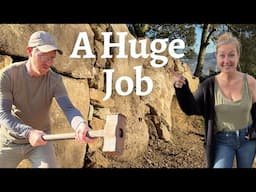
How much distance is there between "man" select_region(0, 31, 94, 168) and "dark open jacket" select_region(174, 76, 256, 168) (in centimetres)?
80

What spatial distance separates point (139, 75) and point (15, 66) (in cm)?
94

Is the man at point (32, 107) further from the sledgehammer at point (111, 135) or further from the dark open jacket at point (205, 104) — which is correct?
the dark open jacket at point (205, 104)

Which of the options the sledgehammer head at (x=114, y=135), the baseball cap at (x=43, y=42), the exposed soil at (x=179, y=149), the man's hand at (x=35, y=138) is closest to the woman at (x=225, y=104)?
the exposed soil at (x=179, y=149)

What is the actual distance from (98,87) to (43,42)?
2.51 ft

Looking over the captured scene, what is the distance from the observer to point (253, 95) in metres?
3.92

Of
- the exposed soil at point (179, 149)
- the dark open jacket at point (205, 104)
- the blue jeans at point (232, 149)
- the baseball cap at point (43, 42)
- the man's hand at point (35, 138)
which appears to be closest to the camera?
the man's hand at point (35, 138)

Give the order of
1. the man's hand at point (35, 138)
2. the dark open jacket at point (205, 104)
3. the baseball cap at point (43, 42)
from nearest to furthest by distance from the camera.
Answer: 1. the man's hand at point (35, 138)
2. the baseball cap at point (43, 42)
3. the dark open jacket at point (205, 104)

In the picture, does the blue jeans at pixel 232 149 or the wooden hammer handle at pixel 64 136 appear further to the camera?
the blue jeans at pixel 232 149

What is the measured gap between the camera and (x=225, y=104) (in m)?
3.97

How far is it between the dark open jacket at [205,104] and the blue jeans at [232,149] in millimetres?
80

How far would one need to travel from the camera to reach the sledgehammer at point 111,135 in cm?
351

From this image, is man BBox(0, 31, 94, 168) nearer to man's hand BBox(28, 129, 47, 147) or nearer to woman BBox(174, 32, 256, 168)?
man's hand BBox(28, 129, 47, 147)

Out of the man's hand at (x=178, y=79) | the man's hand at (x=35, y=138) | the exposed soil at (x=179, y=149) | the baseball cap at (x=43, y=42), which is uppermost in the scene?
the baseball cap at (x=43, y=42)
